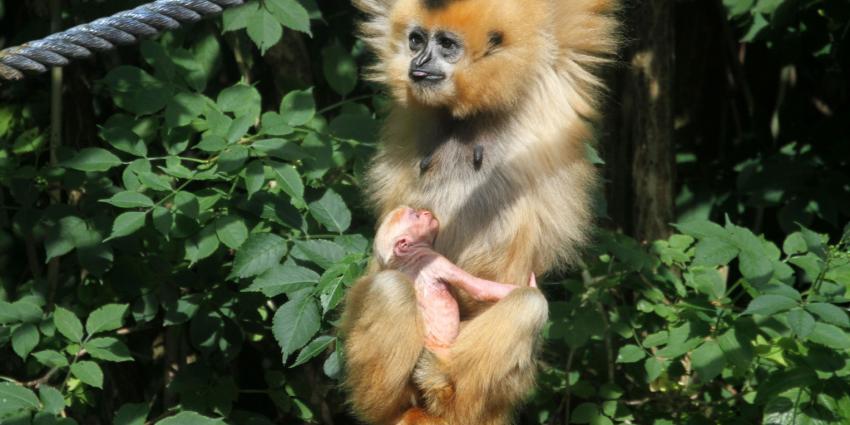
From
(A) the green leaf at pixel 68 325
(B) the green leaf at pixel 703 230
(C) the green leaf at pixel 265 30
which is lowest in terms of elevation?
(A) the green leaf at pixel 68 325

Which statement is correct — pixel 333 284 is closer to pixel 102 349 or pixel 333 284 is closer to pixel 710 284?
pixel 102 349

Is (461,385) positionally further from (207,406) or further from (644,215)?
(644,215)

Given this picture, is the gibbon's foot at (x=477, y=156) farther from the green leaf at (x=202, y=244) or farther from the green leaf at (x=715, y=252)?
the green leaf at (x=202, y=244)

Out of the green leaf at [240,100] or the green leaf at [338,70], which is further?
the green leaf at [338,70]

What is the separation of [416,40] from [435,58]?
0.19 meters

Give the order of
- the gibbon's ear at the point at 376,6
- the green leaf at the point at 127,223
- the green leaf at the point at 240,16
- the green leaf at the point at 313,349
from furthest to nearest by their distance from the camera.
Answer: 1. the gibbon's ear at the point at 376,6
2. the green leaf at the point at 240,16
3. the green leaf at the point at 127,223
4. the green leaf at the point at 313,349

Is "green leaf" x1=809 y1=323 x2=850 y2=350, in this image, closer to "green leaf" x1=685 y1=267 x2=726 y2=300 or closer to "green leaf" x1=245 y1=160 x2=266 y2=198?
"green leaf" x1=685 y1=267 x2=726 y2=300

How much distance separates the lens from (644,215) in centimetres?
636

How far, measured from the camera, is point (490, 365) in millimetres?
4109

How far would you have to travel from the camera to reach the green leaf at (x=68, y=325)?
4.59m

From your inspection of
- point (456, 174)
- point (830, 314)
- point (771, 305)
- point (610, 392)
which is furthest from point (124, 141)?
point (830, 314)

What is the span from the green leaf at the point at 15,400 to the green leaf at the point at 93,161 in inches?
38.8

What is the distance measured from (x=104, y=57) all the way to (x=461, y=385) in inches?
124

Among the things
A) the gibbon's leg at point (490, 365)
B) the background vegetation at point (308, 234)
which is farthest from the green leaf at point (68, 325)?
the gibbon's leg at point (490, 365)
